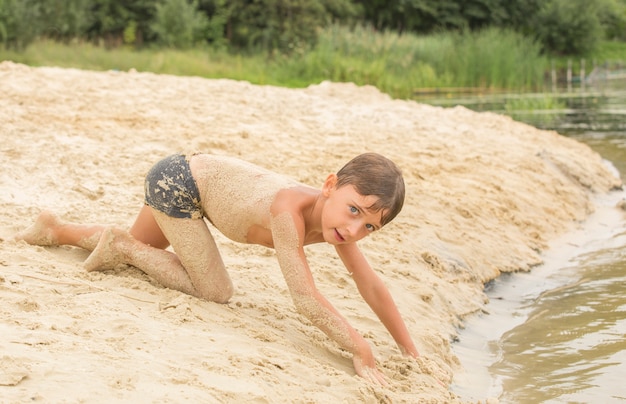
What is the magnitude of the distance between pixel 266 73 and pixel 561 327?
1593 centimetres

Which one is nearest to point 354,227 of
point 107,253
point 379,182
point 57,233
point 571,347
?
point 379,182

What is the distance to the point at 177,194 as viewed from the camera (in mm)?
3811

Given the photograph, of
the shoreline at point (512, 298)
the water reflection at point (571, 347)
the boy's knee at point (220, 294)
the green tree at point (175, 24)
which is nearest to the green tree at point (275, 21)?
the green tree at point (175, 24)

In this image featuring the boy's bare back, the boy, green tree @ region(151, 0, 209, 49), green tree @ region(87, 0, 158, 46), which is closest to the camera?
the boy

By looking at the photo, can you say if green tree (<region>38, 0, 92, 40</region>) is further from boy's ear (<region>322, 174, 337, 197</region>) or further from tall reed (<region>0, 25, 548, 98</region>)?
boy's ear (<region>322, 174, 337, 197</region>)

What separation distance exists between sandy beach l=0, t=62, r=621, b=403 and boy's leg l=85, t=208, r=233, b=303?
0.08 meters

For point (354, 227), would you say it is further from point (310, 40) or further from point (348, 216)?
point (310, 40)

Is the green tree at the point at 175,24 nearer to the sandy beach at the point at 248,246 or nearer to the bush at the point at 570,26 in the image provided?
the sandy beach at the point at 248,246

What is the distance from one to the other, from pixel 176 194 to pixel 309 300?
89cm

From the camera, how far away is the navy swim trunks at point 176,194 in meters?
3.81

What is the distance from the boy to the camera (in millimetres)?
3340

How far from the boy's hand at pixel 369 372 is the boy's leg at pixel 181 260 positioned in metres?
0.75

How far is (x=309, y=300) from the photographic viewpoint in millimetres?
3396

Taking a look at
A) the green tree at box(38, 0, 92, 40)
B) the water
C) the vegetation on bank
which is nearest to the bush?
the vegetation on bank
